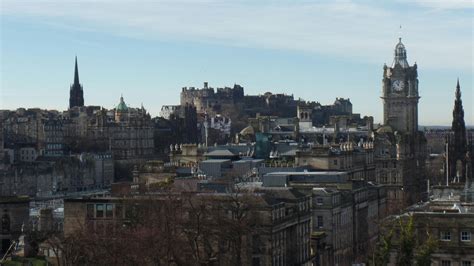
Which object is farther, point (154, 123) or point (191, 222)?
point (154, 123)

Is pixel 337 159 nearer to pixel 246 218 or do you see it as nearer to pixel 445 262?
pixel 246 218

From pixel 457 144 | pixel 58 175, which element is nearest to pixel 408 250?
pixel 457 144

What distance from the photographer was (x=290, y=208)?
60219 mm

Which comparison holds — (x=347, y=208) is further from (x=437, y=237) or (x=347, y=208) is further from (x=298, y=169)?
(x=437, y=237)

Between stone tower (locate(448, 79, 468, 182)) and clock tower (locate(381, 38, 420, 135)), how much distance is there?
16.9 meters

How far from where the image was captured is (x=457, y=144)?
11294 centimetres

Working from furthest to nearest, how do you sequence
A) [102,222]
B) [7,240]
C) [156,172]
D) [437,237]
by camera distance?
[156,172]
[7,240]
[102,222]
[437,237]

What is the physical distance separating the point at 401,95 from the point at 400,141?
22.5 m

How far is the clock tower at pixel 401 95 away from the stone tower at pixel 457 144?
665 inches

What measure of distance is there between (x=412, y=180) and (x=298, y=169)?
35.9 meters

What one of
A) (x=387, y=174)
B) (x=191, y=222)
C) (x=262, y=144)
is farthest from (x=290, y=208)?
(x=387, y=174)

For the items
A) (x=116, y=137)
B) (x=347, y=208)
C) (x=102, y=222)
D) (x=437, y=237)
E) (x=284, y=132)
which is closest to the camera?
(x=437, y=237)

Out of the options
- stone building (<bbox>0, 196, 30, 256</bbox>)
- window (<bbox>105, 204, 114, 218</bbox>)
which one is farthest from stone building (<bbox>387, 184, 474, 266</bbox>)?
stone building (<bbox>0, 196, 30, 256</bbox>)

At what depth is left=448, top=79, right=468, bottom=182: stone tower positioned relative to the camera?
365 feet
